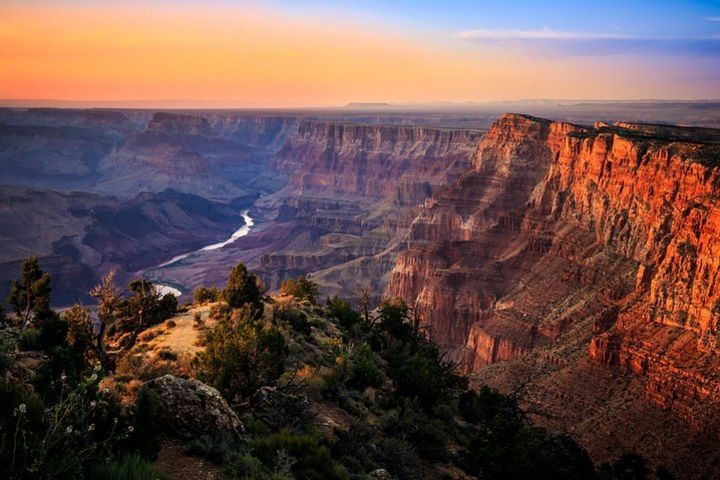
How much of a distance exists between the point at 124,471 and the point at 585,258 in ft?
→ 169

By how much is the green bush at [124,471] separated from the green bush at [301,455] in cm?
334

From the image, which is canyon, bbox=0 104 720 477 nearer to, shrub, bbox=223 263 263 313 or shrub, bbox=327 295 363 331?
shrub, bbox=327 295 363 331

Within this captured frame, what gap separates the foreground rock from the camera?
39.5 feet

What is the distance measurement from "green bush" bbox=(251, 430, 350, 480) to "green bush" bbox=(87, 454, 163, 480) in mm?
3336

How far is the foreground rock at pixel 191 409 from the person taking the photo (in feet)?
39.5

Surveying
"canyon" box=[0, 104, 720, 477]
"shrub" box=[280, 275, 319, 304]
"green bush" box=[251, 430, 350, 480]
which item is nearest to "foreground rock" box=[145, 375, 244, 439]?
"green bush" box=[251, 430, 350, 480]

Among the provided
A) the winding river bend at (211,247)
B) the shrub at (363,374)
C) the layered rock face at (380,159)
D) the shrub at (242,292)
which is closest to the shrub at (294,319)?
the shrub at (242,292)

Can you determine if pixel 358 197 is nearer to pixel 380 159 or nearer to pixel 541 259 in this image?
pixel 380 159

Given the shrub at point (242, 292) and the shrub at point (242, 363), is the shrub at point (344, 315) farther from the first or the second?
the shrub at point (242, 363)

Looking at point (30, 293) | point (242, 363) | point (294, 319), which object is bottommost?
point (294, 319)

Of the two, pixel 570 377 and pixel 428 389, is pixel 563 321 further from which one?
pixel 428 389

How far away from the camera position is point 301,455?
1293 cm

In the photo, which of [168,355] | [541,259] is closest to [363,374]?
[168,355]

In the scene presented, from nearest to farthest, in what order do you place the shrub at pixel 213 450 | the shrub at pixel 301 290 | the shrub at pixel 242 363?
the shrub at pixel 213 450
the shrub at pixel 242 363
the shrub at pixel 301 290
